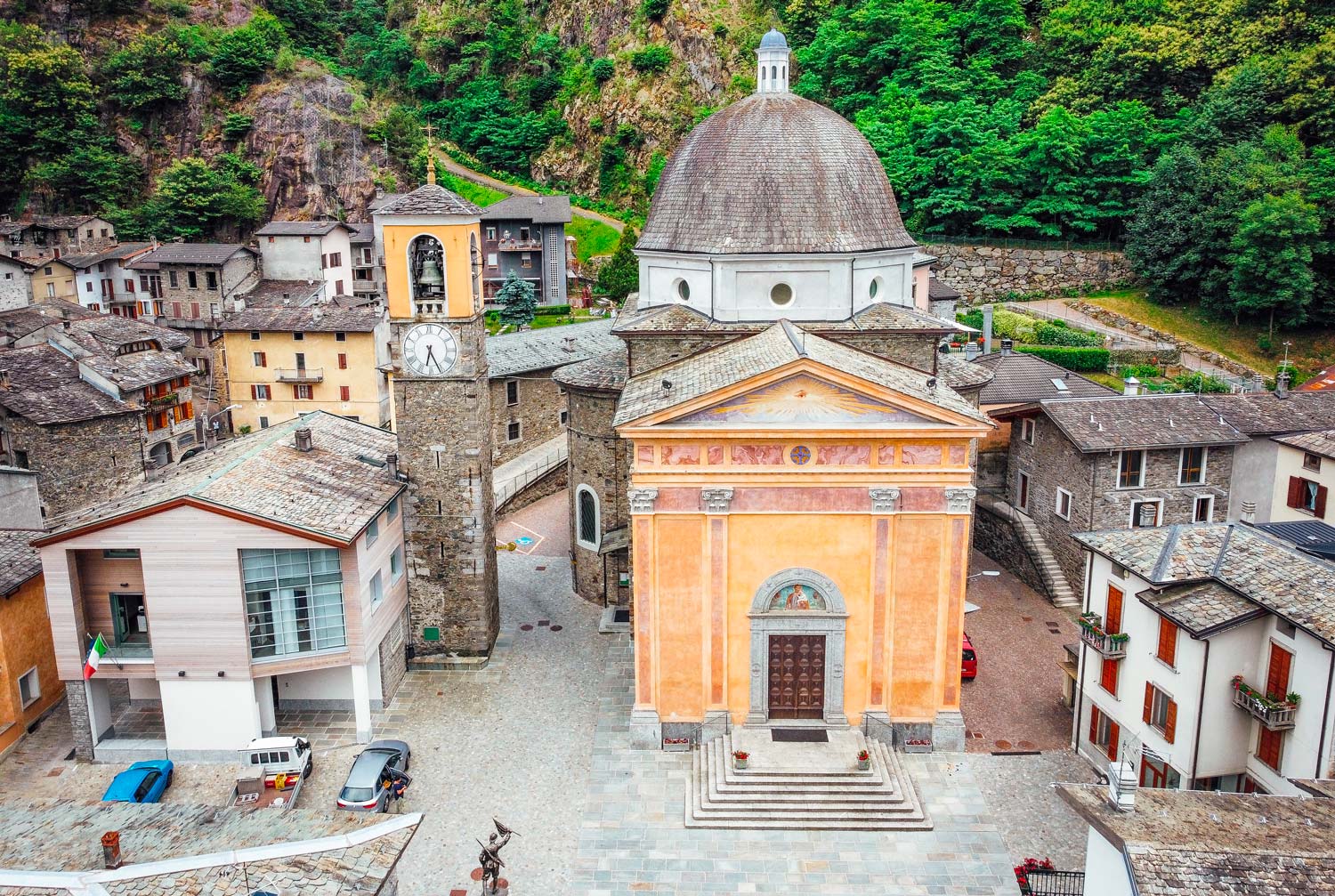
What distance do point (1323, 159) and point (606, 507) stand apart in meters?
43.3

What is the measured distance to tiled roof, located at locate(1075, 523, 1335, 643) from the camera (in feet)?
63.6

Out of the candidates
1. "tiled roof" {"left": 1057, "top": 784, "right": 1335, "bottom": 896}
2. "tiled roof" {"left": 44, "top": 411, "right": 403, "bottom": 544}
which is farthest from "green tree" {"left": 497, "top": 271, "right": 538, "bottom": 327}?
"tiled roof" {"left": 1057, "top": 784, "right": 1335, "bottom": 896}

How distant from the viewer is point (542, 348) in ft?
155

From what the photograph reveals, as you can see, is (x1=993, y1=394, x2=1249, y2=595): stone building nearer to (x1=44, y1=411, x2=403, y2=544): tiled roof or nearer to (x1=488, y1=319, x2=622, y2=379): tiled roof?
(x1=488, y1=319, x2=622, y2=379): tiled roof

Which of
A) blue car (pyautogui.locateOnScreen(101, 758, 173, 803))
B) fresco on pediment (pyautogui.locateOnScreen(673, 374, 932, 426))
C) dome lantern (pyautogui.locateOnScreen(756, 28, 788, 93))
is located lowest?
blue car (pyautogui.locateOnScreen(101, 758, 173, 803))

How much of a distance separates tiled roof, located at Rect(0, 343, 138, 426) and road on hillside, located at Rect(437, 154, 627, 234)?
46578mm

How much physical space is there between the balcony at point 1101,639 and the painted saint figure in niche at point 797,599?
6182mm

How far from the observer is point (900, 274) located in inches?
1193

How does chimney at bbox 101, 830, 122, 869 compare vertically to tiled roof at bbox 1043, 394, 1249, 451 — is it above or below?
below

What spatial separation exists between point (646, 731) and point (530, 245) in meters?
49.8

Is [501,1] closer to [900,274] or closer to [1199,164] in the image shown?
[1199,164]

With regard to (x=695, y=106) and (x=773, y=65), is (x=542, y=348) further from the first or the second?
(x=695, y=106)

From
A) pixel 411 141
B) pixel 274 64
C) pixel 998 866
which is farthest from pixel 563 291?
pixel 998 866

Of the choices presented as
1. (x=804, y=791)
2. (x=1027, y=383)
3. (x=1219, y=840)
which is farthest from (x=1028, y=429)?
(x=1219, y=840)
